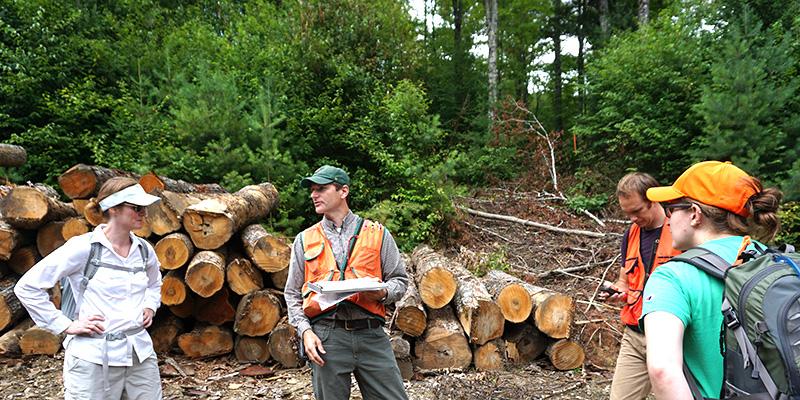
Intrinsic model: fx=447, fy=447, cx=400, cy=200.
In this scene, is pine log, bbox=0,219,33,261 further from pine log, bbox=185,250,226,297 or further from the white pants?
the white pants

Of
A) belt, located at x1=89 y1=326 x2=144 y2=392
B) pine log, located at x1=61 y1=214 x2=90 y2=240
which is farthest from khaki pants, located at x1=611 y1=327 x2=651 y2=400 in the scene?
pine log, located at x1=61 y1=214 x2=90 y2=240

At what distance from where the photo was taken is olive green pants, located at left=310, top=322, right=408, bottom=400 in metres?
2.57

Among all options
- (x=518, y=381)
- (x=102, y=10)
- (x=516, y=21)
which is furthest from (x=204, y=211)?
(x=516, y=21)

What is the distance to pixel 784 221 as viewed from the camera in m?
7.57

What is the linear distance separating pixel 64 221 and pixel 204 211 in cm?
187

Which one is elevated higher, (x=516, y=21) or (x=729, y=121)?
(x=516, y=21)

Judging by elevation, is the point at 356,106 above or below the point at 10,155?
above

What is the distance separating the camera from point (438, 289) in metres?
4.66

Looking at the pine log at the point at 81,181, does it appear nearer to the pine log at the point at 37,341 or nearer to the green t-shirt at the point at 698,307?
the pine log at the point at 37,341

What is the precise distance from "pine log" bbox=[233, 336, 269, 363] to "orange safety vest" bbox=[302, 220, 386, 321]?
2.52 meters

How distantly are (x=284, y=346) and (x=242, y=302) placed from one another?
2.10ft

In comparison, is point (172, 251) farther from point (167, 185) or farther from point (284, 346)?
point (167, 185)

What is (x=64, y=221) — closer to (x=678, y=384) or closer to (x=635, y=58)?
(x=678, y=384)

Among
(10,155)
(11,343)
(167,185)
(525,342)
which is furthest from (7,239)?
(525,342)
